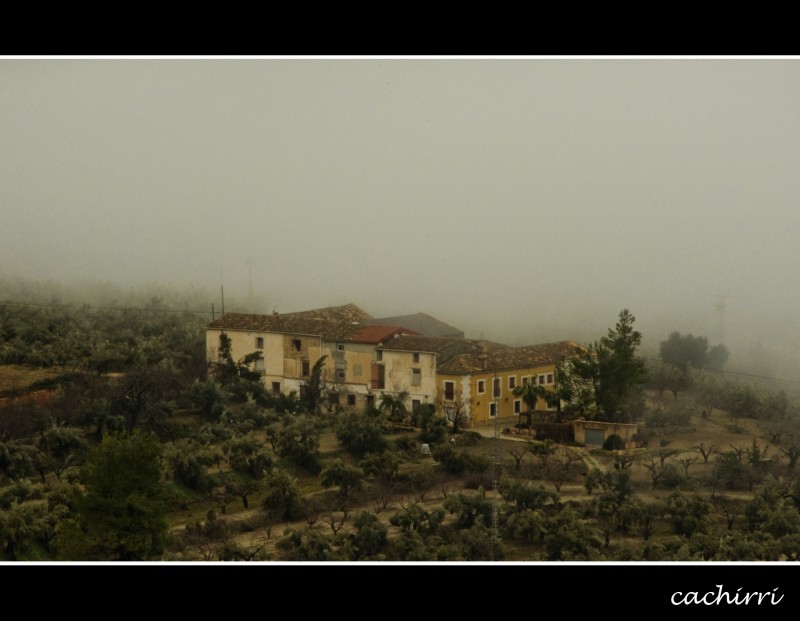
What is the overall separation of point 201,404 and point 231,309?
3.17 ft

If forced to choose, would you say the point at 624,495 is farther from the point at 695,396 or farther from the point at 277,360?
the point at 277,360

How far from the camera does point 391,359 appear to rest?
11109mm

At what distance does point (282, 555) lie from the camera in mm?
9688

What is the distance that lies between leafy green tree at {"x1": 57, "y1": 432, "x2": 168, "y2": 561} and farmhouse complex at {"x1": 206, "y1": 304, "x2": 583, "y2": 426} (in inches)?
90.3

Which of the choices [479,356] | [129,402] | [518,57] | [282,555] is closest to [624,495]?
[479,356]

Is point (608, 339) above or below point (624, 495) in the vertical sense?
above

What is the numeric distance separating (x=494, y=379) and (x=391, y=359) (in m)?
0.97

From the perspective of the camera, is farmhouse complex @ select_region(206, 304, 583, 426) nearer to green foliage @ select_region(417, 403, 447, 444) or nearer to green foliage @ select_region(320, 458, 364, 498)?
green foliage @ select_region(417, 403, 447, 444)

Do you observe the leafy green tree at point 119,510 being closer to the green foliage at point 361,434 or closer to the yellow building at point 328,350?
the green foliage at point 361,434

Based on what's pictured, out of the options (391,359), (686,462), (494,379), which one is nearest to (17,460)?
(391,359)

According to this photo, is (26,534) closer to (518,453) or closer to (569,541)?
(518,453)

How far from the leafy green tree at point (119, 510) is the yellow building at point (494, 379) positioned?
2.87 metres

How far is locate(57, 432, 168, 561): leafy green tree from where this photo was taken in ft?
29.9

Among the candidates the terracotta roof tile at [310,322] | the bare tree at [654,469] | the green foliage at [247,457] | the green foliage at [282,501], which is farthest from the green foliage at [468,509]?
the terracotta roof tile at [310,322]
